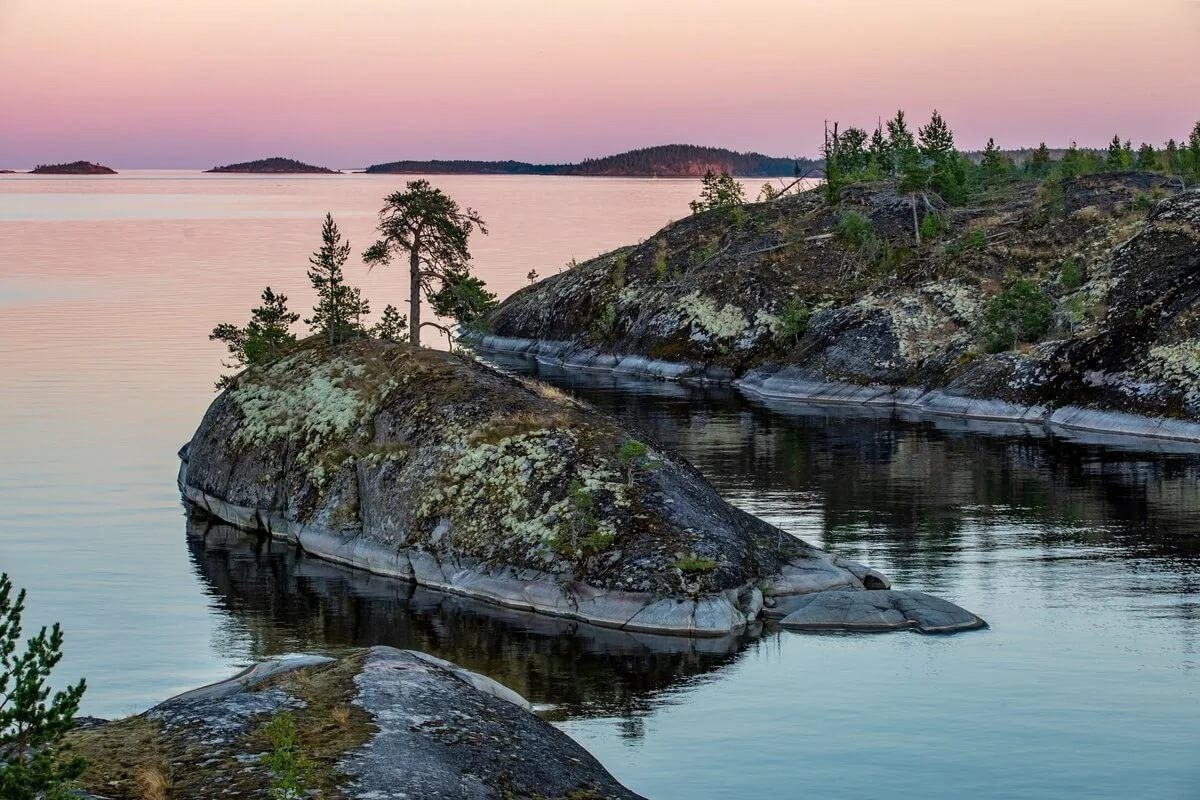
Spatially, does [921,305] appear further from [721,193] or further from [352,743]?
[352,743]

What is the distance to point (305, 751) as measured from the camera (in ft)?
93.1

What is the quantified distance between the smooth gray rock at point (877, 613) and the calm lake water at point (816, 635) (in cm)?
87

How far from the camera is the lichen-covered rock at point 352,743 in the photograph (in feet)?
89.7

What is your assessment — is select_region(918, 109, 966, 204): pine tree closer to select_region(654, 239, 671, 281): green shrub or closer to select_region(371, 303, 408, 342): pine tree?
select_region(654, 239, 671, 281): green shrub

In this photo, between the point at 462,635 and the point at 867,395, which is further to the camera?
the point at 867,395

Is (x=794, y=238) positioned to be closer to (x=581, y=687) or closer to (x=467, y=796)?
(x=581, y=687)

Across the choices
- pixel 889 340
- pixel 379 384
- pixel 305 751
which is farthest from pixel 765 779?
pixel 889 340

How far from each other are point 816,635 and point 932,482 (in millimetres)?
27502

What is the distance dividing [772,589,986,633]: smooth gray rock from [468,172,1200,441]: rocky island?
38.8m

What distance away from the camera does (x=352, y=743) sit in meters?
29.1

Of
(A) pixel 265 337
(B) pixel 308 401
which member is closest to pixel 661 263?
(A) pixel 265 337

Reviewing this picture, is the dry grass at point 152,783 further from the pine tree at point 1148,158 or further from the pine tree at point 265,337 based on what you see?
the pine tree at point 1148,158

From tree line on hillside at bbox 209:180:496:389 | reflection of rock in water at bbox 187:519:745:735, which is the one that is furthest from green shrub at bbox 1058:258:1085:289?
reflection of rock in water at bbox 187:519:745:735

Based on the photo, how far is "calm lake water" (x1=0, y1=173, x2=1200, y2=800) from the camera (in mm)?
35469
